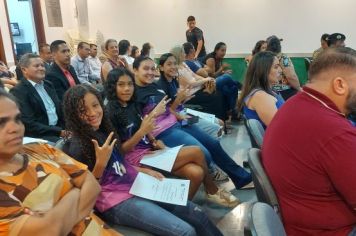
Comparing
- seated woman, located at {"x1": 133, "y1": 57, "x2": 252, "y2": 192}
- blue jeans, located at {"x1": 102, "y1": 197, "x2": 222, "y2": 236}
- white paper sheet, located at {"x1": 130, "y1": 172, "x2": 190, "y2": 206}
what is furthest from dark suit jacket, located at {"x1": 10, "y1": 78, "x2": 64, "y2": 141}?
blue jeans, located at {"x1": 102, "y1": 197, "x2": 222, "y2": 236}

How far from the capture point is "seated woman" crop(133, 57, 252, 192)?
248 centimetres

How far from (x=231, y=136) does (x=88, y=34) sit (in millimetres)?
→ 4996

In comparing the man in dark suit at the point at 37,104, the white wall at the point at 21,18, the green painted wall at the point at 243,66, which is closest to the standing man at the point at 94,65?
the man in dark suit at the point at 37,104

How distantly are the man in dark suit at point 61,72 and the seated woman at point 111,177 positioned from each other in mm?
1747

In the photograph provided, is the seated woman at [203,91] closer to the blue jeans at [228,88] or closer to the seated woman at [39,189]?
the blue jeans at [228,88]

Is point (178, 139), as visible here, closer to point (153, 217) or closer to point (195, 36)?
point (153, 217)

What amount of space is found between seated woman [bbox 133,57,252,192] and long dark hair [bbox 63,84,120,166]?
30.8 inches

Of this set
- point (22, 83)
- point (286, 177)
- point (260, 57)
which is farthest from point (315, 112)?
point (22, 83)

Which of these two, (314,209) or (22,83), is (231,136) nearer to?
(22,83)

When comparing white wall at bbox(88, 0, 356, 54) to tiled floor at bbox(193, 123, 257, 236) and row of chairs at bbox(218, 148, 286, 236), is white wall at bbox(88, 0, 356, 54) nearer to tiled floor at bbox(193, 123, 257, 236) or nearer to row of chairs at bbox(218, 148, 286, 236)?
tiled floor at bbox(193, 123, 257, 236)

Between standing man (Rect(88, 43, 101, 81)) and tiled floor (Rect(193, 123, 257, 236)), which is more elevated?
standing man (Rect(88, 43, 101, 81))

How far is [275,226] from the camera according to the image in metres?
0.95

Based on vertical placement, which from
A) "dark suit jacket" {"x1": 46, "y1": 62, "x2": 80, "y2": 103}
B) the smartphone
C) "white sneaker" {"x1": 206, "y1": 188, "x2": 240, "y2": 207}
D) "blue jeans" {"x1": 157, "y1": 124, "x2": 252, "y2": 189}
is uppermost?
the smartphone

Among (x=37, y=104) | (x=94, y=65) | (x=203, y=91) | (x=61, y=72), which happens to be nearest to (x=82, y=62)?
(x=94, y=65)
